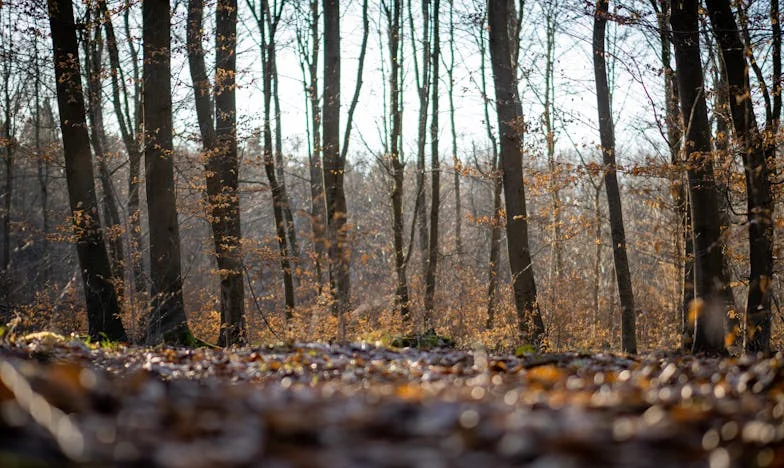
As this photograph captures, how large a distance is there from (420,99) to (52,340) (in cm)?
1292

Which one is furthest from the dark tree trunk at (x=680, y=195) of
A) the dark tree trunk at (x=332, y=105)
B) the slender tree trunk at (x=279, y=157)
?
the slender tree trunk at (x=279, y=157)

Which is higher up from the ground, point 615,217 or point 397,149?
point 397,149

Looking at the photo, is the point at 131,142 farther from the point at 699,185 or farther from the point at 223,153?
the point at 699,185

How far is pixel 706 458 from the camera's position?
2.41m

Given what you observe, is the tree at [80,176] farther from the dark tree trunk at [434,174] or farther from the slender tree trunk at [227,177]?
the dark tree trunk at [434,174]

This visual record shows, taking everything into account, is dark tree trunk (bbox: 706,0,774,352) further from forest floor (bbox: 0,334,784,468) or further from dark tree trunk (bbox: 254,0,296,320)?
dark tree trunk (bbox: 254,0,296,320)

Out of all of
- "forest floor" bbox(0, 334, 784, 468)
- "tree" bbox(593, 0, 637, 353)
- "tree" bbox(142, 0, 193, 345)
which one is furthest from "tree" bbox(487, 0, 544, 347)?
"forest floor" bbox(0, 334, 784, 468)

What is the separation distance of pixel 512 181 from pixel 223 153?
5.23 m

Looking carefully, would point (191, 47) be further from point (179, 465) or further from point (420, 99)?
point (179, 465)

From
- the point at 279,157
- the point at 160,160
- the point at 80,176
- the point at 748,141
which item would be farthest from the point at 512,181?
the point at 279,157

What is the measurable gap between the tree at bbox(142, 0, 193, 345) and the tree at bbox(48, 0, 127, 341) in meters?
0.73

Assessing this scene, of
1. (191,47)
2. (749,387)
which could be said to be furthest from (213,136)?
(749,387)

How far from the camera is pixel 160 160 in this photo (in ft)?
34.1

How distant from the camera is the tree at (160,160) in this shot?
33.3 ft
